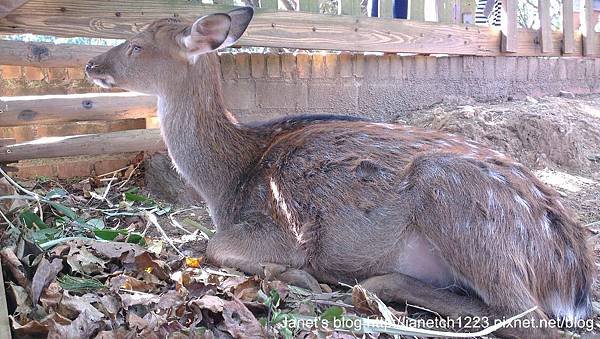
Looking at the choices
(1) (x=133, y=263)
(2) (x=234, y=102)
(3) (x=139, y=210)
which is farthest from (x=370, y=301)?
(2) (x=234, y=102)

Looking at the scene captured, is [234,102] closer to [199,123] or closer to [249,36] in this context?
[249,36]

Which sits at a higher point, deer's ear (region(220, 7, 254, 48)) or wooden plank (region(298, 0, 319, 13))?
wooden plank (region(298, 0, 319, 13))

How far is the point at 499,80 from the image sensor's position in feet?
25.1

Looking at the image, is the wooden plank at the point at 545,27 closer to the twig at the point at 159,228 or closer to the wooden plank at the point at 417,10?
the wooden plank at the point at 417,10

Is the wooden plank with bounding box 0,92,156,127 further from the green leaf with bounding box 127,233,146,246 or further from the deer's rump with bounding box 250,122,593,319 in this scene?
the deer's rump with bounding box 250,122,593,319

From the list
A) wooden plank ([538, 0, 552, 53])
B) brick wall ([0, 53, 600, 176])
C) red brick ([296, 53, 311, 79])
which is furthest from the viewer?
wooden plank ([538, 0, 552, 53])

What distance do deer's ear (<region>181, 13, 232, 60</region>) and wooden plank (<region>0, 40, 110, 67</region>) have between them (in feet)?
5.07

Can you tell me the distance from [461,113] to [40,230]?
4.05 metres

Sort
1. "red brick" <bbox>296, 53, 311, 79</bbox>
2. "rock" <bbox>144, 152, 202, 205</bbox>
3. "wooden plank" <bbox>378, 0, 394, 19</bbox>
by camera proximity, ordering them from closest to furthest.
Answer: "rock" <bbox>144, 152, 202, 205</bbox> → "red brick" <bbox>296, 53, 311, 79</bbox> → "wooden plank" <bbox>378, 0, 394, 19</bbox>

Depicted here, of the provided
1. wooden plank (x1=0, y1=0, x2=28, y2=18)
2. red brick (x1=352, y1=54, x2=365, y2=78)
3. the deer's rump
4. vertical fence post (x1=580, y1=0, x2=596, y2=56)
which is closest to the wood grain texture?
vertical fence post (x1=580, y1=0, x2=596, y2=56)

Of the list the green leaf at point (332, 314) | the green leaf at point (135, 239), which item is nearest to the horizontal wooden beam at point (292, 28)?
the green leaf at point (135, 239)

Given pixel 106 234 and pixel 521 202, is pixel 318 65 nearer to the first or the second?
pixel 106 234

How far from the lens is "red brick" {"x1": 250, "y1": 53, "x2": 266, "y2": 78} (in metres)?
5.99

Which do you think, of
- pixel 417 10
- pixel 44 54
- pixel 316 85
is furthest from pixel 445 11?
pixel 44 54
